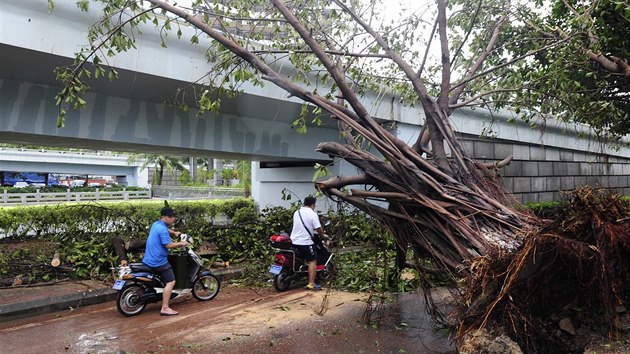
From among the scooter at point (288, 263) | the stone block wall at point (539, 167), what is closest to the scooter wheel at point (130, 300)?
Answer: the scooter at point (288, 263)

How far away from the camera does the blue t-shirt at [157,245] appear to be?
7.16 m

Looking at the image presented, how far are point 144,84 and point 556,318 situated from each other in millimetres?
7933

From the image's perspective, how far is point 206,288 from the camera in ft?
26.8

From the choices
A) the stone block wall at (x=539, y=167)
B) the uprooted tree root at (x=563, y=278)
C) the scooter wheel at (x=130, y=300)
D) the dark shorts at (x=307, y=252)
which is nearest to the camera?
the uprooted tree root at (x=563, y=278)

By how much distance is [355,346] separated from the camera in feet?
18.5

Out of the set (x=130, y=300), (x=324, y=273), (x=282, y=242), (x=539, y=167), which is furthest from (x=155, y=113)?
(x=539, y=167)

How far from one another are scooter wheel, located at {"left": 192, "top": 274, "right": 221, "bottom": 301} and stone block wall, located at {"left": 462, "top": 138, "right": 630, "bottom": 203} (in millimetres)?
6600

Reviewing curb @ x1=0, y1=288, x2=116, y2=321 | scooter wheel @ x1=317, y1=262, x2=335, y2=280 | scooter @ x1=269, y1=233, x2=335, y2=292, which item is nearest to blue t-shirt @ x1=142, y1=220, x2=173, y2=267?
curb @ x1=0, y1=288, x2=116, y2=321

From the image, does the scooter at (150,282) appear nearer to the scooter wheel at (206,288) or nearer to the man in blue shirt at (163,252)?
the scooter wheel at (206,288)

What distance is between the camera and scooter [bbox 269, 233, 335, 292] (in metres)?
8.64

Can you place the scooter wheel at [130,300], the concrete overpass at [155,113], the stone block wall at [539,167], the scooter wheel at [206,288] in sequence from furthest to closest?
the stone block wall at [539,167], the scooter wheel at [206,288], the concrete overpass at [155,113], the scooter wheel at [130,300]

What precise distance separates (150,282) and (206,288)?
1.15 meters

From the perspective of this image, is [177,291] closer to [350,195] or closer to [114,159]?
[350,195]

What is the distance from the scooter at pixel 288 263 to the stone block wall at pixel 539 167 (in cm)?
466
